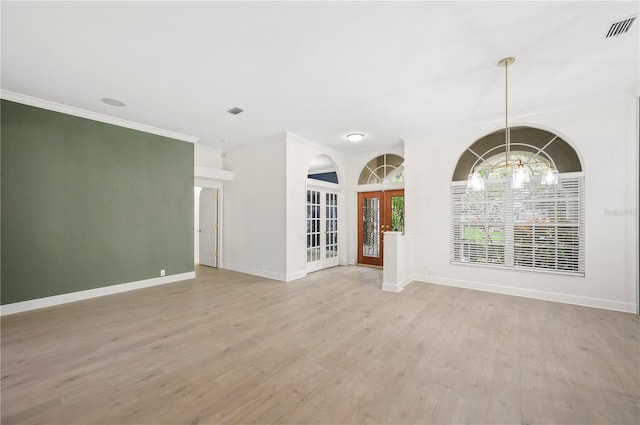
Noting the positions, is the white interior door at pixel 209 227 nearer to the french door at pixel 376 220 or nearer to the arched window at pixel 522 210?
the french door at pixel 376 220

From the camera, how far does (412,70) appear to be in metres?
3.19

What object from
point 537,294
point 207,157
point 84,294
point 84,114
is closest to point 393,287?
point 537,294

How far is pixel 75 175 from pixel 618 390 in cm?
687

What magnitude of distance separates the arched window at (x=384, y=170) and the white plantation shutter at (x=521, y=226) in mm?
1822

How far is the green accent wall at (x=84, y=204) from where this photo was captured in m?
3.83

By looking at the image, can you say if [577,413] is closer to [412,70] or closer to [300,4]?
[412,70]

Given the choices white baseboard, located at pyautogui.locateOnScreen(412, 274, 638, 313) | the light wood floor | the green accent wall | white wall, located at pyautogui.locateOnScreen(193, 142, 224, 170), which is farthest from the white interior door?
white baseboard, located at pyautogui.locateOnScreen(412, 274, 638, 313)

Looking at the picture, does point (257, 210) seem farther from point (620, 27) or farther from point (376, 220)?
point (620, 27)

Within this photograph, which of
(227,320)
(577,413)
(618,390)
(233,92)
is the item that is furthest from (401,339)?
(233,92)

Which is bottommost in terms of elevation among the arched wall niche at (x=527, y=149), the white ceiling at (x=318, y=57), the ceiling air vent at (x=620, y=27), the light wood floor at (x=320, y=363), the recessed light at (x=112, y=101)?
the light wood floor at (x=320, y=363)

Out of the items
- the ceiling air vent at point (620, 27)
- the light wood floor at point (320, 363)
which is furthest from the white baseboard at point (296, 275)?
the ceiling air vent at point (620, 27)

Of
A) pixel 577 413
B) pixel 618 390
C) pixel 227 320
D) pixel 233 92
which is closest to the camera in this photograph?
pixel 577 413

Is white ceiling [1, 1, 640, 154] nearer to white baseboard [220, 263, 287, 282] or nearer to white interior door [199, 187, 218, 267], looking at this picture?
white interior door [199, 187, 218, 267]

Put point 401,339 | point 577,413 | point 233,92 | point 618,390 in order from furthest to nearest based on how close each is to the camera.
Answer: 1. point 233,92
2. point 401,339
3. point 618,390
4. point 577,413
